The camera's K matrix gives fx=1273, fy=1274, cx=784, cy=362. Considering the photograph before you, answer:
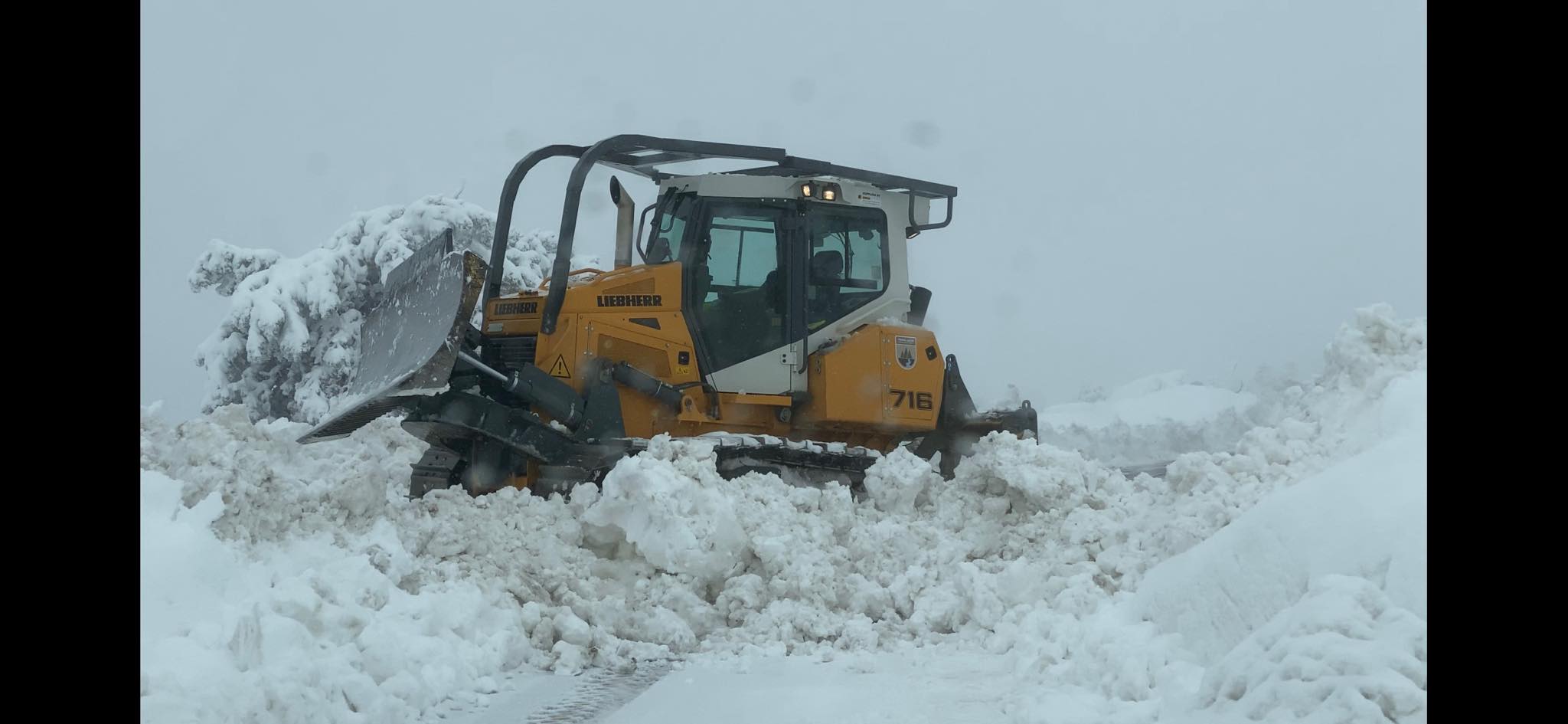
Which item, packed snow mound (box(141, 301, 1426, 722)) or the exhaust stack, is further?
the exhaust stack

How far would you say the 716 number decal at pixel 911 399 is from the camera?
9.27m

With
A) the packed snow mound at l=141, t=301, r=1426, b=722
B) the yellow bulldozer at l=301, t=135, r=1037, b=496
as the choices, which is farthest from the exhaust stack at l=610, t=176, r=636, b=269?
the packed snow mound at l=141, t=301, r=1426, b=722

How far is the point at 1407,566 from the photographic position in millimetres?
3652

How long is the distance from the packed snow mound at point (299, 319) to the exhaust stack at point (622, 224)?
6808mm

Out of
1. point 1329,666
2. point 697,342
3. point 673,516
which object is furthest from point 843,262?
point 1329,666

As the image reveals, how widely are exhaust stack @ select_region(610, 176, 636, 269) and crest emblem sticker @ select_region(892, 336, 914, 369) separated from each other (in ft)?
6.96

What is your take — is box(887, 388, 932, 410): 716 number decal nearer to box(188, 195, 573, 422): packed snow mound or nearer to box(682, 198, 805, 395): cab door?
box(682, 198, 805, 395): cab door

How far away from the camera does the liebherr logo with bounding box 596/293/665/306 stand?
8.79 meters

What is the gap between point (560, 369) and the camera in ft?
28.3

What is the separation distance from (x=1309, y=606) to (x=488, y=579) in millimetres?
3422

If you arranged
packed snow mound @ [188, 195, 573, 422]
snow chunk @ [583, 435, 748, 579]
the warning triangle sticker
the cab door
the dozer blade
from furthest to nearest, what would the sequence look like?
packed snow mound @ [188, 195, 573, 422] → the cab door → the warning triangle sticker → the dozer blade → snow chunk @ [583, 435, 748, 579]
